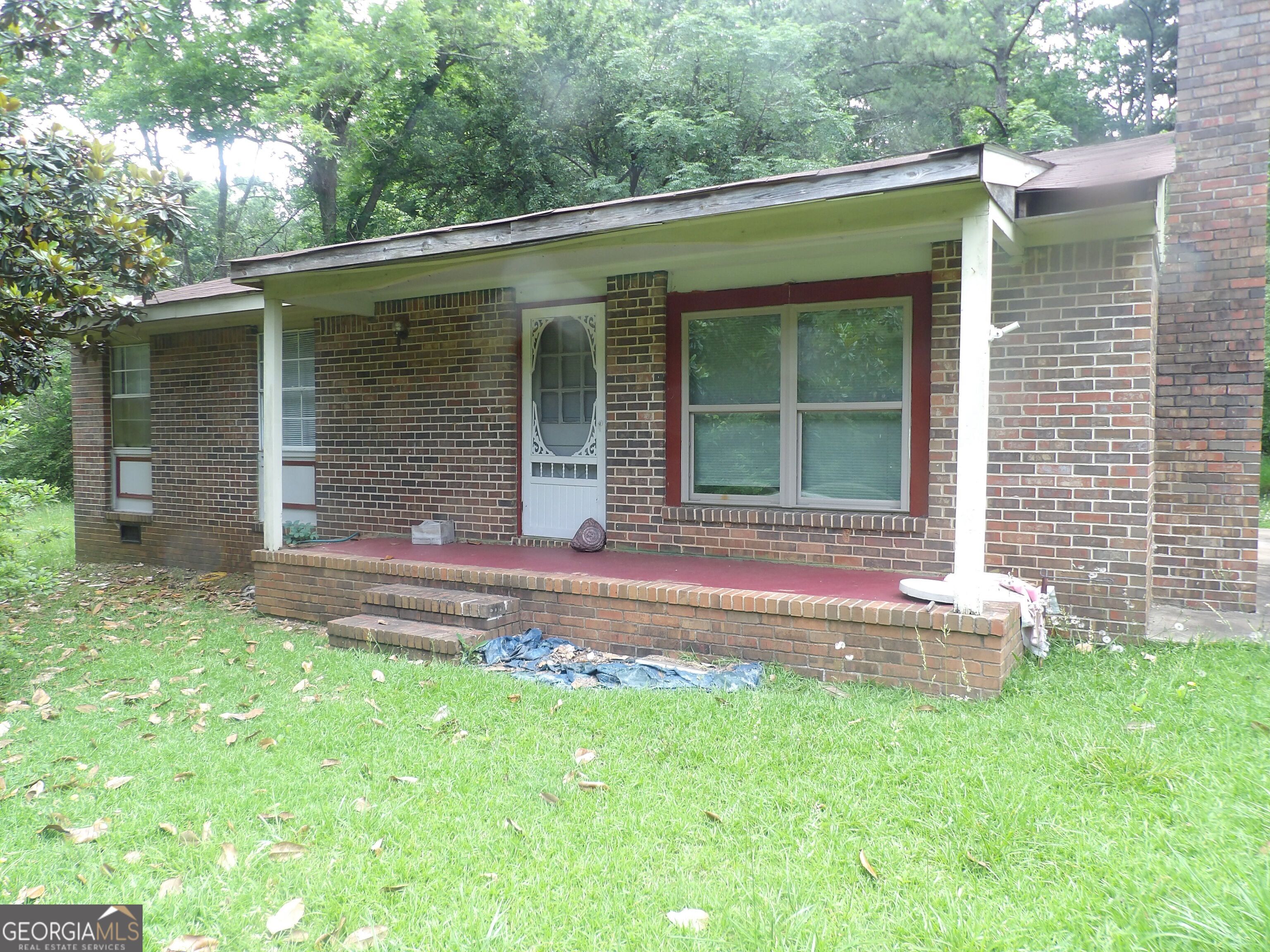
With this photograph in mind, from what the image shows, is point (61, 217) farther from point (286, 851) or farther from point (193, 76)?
point (193, 76)

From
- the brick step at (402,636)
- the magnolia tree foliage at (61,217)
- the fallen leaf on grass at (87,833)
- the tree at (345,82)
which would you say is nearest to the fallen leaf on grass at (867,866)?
the fallen leaf on grass at (87,833)

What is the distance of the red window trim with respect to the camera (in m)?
5.52

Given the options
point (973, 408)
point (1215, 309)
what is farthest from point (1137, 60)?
point (973, 408)

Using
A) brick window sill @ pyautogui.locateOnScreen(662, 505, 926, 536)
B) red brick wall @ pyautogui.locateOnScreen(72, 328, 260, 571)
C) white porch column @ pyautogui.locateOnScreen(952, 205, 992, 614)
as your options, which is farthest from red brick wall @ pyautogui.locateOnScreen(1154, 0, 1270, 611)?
red brick wall @ pyautogui.locateOnScreen(72, 328, 260, 571)

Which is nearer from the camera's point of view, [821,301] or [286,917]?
[286,917]

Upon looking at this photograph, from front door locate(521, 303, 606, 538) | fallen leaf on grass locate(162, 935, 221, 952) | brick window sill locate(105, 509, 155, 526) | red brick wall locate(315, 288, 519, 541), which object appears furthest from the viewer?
brick window sill locate(105, 509, 155, 526)

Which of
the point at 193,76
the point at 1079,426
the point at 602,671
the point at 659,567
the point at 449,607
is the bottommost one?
the point at 602,671

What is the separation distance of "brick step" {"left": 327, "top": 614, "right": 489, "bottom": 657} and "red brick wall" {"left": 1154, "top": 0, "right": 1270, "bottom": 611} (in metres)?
4.91

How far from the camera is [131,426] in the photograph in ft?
33.3

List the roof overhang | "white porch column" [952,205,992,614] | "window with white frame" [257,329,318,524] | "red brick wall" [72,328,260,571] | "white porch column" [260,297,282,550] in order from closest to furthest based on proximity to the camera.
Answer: the roof overhang
"white porch column" [952,205,992,614]
"white porch column" [260,297,282,550]
"window with white frame" [257,329,318,524]
"red brick wall" [72,328,260,571]

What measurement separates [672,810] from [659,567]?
2942mm

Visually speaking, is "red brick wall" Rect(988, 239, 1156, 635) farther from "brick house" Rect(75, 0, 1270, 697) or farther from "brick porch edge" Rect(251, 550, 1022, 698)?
"brick porch edge" Rect(251, 550, 1022, 698)

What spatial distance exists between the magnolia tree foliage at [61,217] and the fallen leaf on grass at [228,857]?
4570 mm

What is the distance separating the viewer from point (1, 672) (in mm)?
4992
